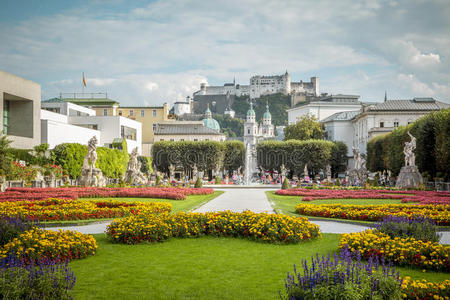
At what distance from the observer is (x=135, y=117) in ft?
269

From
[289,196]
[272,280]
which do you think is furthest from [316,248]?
[289,196]

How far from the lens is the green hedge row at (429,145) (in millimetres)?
33594

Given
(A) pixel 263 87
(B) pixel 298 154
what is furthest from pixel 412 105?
(A) pixel 263 87

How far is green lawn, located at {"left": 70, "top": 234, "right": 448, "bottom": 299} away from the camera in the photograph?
6398 millimetres

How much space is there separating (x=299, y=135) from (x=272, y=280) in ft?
233

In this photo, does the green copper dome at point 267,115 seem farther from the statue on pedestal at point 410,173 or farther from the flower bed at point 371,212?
the flower bed at point 371,212

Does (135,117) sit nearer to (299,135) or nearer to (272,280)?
(299,135)

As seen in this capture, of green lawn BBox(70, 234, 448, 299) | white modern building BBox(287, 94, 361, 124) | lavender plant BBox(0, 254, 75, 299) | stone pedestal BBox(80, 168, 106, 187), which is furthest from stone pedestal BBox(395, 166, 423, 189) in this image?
white modern building BBox(287, 94, 361, 124)

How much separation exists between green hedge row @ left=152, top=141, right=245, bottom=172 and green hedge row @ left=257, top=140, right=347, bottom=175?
509 centimetres

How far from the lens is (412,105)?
2500 inches

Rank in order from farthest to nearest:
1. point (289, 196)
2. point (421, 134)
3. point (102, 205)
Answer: point (421, 134)
point (289, 196)
point (102, 205)

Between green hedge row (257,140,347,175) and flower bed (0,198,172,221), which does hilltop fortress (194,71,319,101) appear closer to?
green hedge row (257,140,347,175)

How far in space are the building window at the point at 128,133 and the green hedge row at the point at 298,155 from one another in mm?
19962

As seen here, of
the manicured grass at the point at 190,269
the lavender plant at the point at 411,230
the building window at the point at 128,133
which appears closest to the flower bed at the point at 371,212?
the lavender plant at the point at 411,230
